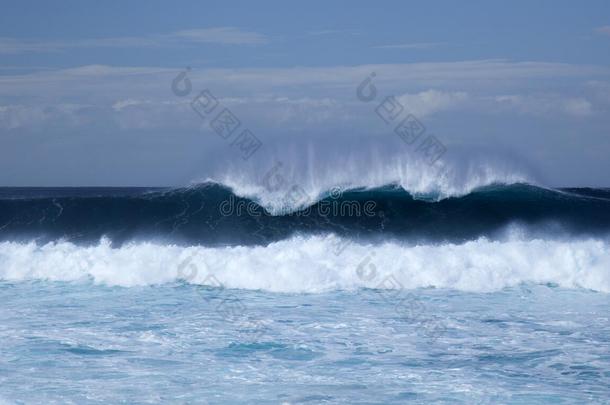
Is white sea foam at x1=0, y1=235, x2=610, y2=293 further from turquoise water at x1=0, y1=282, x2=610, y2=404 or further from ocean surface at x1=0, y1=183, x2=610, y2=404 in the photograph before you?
turquoise water at x1=0, y1=282, x2=610, y2=404

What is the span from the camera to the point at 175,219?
21.2 meters

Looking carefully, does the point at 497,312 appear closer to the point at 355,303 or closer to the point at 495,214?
the point at 355,303

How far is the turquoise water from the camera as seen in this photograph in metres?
7.78

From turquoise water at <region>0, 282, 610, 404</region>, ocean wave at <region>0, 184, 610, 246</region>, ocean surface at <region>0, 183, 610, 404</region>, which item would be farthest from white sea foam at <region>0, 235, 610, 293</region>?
ocean wave at <region>0, 184, 610, 246</region>

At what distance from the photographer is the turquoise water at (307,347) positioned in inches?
306

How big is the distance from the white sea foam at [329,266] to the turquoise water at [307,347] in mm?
805

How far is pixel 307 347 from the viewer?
9594 mm

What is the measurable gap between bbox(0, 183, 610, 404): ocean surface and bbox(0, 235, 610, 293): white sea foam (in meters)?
0.05

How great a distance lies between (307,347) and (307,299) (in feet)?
11.5

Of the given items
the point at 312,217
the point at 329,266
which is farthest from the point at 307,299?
the point at 312,217

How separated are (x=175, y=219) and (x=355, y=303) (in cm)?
992

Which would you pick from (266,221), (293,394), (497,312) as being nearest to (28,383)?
(293,394)

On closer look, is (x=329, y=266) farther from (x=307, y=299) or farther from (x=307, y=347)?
(x=307, y=347)

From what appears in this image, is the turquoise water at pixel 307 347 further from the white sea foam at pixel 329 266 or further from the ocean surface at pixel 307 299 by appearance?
the white sea foam at pixel 329 266
